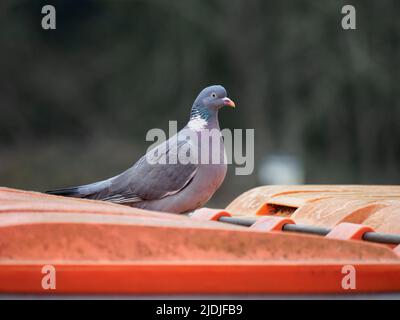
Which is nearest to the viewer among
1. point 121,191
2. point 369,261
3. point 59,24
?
point 369,261

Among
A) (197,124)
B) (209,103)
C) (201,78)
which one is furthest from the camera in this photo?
(201,78)

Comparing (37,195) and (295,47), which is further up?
(295,47)

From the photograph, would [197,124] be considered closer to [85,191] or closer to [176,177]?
[176,177]

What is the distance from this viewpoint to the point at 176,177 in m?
4.28

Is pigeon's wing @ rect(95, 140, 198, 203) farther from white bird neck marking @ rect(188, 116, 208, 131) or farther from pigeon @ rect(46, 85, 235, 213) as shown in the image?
white bird neck marking @ rect(188, 116, 208, 131)

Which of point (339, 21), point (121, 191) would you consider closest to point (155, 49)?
point (339, 21)

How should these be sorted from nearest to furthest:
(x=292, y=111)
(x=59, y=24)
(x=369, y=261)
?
(x=369, y=261), (x=292, y=111), (x=59, y=24)

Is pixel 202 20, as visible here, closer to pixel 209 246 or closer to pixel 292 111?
pixel 292 111

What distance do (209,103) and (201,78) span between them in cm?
1156

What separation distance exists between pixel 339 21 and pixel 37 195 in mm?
14012

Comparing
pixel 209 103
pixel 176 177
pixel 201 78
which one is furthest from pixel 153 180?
pixel 201 78

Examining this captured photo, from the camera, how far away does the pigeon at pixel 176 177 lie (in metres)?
4.21

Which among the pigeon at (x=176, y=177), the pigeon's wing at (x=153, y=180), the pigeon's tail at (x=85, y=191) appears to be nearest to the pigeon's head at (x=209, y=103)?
the pigeon at (x=176, y=177)

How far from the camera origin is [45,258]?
1.51m
